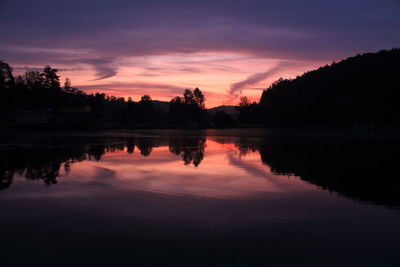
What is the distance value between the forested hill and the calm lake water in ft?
Answer: 287

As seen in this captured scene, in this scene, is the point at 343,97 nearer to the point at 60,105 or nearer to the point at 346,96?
the point at 346,96

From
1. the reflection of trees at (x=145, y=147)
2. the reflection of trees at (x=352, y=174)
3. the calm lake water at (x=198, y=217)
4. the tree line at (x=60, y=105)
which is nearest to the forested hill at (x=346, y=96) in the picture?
the tree line at (x=60, y=105)

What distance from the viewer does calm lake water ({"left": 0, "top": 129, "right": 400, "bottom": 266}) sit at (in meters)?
7.57

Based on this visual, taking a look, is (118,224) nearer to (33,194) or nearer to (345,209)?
(33,194)

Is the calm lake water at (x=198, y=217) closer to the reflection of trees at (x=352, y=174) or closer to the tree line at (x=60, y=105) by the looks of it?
the reflection of trees at (x=352, y=174)

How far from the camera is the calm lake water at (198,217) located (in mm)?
7574

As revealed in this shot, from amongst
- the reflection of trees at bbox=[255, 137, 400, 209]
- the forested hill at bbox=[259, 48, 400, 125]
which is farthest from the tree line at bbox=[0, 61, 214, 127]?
the reflection of trees at bbox=[255, 137, 400, 209]

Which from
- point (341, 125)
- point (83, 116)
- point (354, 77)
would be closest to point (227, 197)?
point (83, 116)

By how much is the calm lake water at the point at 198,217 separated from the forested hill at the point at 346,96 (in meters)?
87.4

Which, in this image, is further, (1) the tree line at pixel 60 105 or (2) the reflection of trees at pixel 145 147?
(1) the tree line at pixel 60 105

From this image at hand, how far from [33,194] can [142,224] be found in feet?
18.0

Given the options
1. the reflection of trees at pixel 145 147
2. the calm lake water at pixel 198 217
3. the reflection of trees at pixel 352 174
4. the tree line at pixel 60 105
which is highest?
the tree line at pixel 60 105

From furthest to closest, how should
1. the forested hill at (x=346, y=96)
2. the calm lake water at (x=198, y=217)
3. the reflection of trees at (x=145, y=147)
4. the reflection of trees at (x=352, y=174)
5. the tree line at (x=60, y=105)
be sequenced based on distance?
the forested hill at (x=346, y=96)
the tree line at (x=60, y=105)
the reflection of trees at (x=145, y=147)
the reflection of trees at (x=352, y=174)
the calm lake water at (x=198, y=217)

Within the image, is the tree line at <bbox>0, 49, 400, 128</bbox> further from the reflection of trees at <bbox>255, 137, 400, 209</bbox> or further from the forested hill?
the reflection of trees at <bbox>255, 137, 400, 209</bbox>
